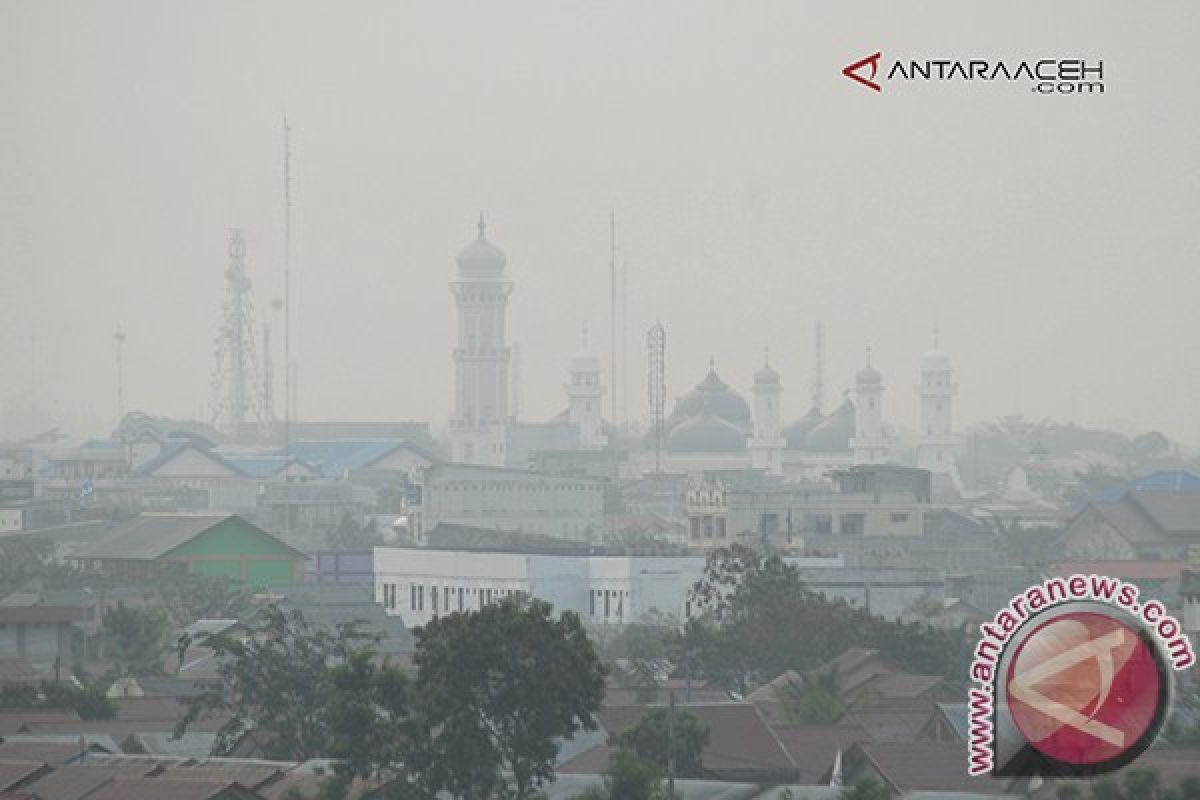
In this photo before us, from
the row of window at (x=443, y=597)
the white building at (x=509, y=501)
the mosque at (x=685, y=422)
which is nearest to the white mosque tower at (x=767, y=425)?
the mosque at (x=685, y=422)

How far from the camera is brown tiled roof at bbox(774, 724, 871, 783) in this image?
155 ft

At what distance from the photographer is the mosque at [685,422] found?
555ft

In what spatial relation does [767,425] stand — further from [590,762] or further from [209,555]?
[590,762]

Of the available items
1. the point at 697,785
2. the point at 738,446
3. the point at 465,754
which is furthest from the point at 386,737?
the point at 738,446

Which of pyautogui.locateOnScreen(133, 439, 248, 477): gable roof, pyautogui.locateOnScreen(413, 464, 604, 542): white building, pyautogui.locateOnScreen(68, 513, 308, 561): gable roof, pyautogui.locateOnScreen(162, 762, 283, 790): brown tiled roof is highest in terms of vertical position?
pyautogui.locateOnScreen(133, 439, 248, 477): gable roof

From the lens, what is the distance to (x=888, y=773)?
44.4 metres

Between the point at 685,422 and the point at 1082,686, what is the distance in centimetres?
14346

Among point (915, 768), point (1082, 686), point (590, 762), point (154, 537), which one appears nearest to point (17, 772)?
point (590, 762)

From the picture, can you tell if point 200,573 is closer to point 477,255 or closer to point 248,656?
point 248,656

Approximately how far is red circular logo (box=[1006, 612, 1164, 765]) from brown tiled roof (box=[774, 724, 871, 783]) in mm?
12569

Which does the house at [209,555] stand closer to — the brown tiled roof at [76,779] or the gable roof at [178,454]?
the brown tiled roof at [76,779]

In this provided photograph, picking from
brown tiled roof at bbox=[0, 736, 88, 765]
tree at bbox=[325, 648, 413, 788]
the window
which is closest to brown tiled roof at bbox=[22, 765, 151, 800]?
brown tiled roof at bbox=[0, 736, 88, 765]

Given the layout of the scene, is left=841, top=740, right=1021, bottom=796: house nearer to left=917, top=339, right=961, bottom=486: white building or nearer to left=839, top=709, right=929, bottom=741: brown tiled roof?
left=839, top=709, right=929, bottom=741: brown tiled roof

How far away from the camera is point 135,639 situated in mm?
68812
